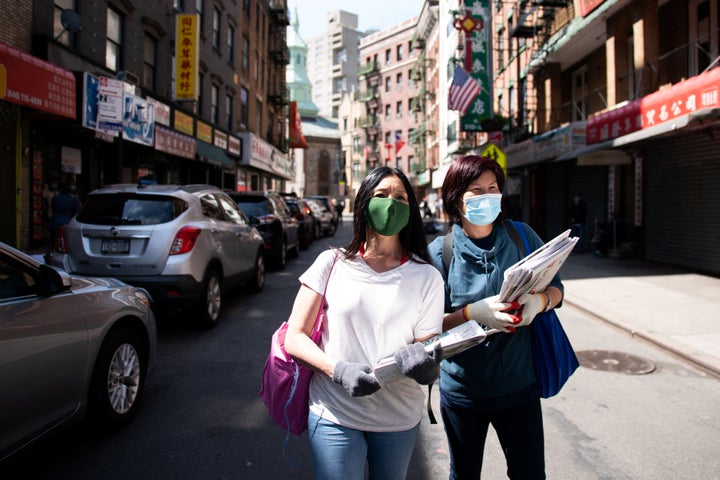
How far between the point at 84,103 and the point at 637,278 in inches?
513

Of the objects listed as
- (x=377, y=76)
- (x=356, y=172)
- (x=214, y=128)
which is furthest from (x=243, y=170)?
(x=356, y=172)

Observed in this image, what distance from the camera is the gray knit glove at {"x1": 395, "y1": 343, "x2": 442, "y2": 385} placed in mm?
1812

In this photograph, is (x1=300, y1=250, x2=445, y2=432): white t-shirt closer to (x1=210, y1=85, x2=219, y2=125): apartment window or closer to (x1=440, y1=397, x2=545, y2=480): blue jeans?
(x1=440, y1=397, x2=545, y2=480): blue jeans

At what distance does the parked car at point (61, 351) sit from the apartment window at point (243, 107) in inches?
1128

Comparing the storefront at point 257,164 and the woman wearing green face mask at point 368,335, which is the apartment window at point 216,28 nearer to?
the storefront at point 257,164

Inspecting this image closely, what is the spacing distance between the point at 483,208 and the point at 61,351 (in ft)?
8.92

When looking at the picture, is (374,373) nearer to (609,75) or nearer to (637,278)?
(637,278)

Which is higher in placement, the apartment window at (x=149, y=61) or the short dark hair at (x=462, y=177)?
the apartment window at (x=149, y=61)

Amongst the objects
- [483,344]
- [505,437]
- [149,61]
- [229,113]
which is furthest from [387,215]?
[229,113]

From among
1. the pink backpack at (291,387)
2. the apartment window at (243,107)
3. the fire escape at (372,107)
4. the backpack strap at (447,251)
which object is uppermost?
the fire escape at (372,107)

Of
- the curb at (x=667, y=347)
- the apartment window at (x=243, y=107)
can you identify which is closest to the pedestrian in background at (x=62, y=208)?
the curb at (x=667, y=347)

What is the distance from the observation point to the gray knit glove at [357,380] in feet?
5.98

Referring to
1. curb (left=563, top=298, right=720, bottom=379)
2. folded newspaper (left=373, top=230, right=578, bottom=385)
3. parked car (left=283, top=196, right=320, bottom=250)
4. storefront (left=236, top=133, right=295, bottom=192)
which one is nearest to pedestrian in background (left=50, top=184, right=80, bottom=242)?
parked car (left=283, top=196, right=320, bottom=250)

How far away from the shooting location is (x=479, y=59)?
25172 millimetres
